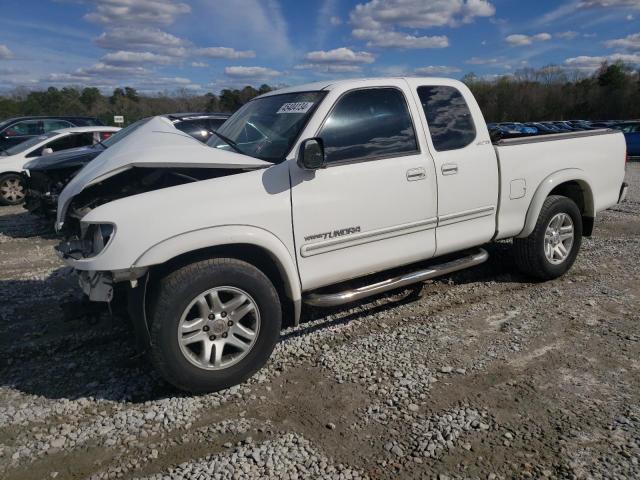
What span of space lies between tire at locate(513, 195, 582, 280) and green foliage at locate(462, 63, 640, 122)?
163ft

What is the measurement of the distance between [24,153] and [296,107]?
9324mm

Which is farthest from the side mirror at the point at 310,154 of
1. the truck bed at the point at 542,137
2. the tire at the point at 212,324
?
the truck bed at the point at 542,137

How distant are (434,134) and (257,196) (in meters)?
1.80

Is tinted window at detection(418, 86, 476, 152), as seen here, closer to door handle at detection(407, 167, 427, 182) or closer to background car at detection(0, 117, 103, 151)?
door handle at detection(407, 167, 427, 182)

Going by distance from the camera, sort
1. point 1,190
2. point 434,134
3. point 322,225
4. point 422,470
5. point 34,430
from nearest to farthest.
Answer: point 422,470, point 34,430, point 322,225, point 434,134, point 1,190

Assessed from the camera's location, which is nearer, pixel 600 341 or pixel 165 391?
pixel 165 391

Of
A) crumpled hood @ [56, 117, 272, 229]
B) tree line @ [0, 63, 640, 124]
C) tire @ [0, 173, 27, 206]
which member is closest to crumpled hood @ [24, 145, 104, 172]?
tire @ [0, 173, 27, 206]

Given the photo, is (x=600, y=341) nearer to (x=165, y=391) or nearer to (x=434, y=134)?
(x=434, y=134)

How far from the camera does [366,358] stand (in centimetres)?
383

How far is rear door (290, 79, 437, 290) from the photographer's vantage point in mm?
3646

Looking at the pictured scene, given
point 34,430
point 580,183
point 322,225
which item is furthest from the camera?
point 580,183

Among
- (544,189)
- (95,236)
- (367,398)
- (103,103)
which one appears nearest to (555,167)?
(544,189)

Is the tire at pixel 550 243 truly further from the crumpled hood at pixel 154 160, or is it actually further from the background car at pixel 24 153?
the background car at pixel 24 153

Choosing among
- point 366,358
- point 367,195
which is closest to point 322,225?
point 367,195
